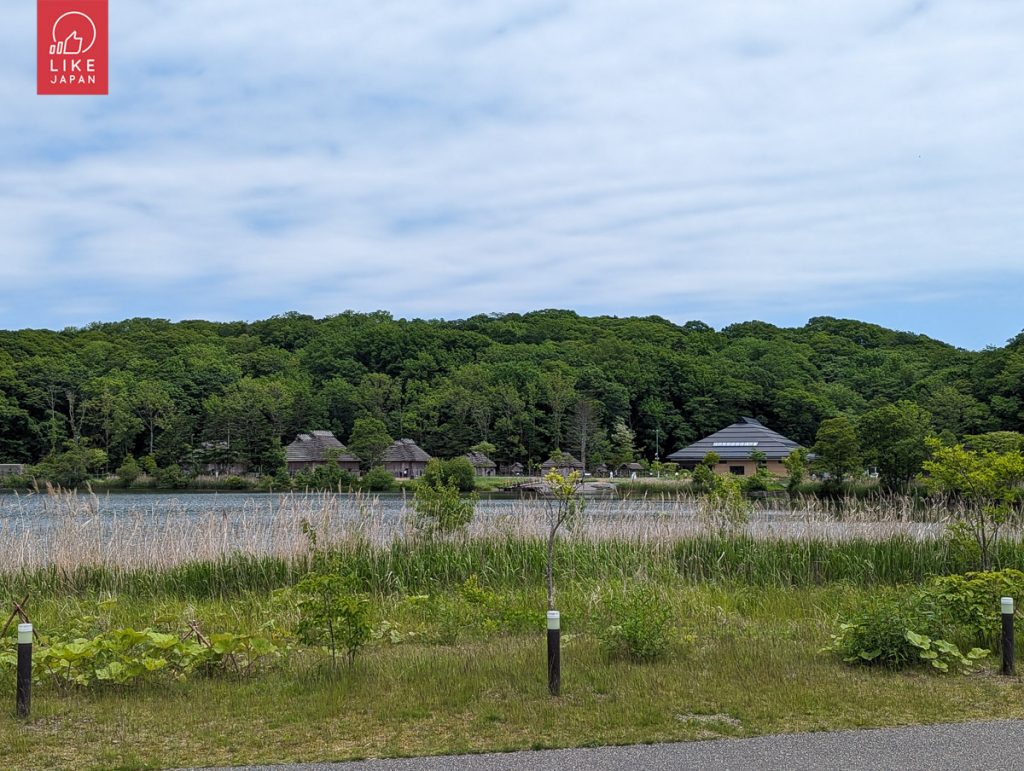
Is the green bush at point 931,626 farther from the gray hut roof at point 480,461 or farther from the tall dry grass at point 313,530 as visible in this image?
the gray hut roof at point 480,461

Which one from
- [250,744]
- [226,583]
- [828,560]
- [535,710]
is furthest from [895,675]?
[226,583]

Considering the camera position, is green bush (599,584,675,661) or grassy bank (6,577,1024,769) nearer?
grassy bank (6,577,1024,769)

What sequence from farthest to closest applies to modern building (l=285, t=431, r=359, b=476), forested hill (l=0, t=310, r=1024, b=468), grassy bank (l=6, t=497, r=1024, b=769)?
modern building (l=285, t=431, r=359, b=476) < forested hill (l=0, t=310, r=1024, b=468) < grassy bank (l=6, t=497, r=1024, b=769)

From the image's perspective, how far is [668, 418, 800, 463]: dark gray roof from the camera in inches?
3002

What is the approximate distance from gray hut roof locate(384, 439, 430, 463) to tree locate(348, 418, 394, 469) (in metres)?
1.11

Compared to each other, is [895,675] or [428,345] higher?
[428,345]

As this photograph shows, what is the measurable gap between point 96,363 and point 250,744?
8042 centimetres

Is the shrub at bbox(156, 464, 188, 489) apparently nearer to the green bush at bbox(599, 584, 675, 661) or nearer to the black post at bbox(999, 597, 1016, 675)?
the green bush at bbox(599, 584, 675, 661)

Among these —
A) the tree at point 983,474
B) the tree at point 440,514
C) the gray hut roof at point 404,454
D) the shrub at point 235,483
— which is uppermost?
the tree at point 983,474

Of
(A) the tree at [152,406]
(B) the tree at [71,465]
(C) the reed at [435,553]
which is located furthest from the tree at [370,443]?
(C) the reed at [435,553]

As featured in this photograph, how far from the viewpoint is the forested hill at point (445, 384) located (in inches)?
2771

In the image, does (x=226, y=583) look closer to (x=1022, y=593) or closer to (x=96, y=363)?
(x=1022, y=593)

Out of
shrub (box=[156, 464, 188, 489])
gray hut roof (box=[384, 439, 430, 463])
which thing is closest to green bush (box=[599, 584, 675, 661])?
shrub (box=[156, 464, 188, 489])

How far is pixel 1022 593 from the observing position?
8773mm
